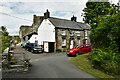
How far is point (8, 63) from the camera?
62.1 feet

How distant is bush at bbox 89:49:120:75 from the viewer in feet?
56.6

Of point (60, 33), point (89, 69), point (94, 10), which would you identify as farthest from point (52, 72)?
point (60, 33)

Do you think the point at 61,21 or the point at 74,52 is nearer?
the point at 74,52

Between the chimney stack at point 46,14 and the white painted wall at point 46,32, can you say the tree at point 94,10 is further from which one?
the chimney stack at point 46,14

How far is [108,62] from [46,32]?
1041 inches

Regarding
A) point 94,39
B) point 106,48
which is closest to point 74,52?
point 94,39

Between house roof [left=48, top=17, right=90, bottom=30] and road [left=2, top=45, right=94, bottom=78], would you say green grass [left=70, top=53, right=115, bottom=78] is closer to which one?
road [left=2, top=45, right=94, bottom=78]

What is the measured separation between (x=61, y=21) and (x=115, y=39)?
85.5 feet

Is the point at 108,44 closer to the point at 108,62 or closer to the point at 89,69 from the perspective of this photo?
the point at 108,62

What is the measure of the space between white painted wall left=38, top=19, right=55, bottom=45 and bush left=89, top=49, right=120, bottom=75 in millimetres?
21642

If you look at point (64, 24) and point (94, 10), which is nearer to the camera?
point (94, 10)

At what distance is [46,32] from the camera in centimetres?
4381

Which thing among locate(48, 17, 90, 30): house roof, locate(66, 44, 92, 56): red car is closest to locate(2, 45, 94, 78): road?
locate(66, 44, 92, 56): red car

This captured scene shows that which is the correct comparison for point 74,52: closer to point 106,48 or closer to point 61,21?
point 106,48
